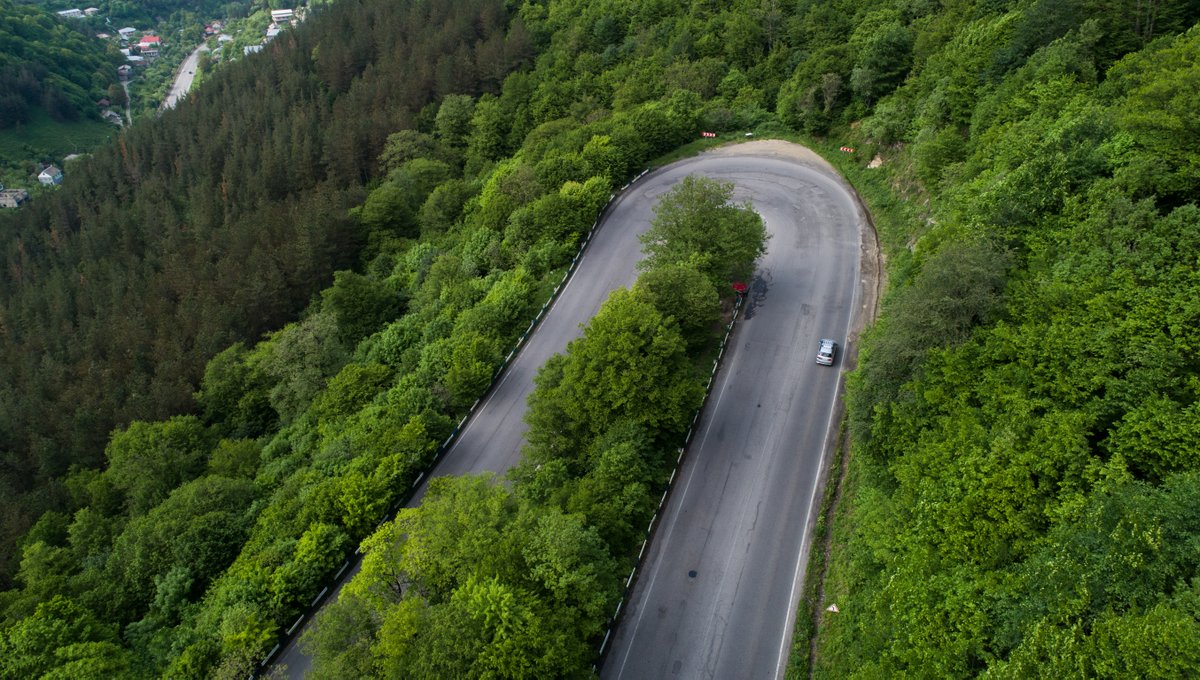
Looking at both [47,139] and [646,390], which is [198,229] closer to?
[646,390]

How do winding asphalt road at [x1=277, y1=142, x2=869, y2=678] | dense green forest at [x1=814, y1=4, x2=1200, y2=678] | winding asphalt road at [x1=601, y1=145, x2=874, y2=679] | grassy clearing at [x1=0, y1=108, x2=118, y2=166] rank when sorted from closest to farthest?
dense green forest at [x1=814, y1=4, x2=1200, y2=678], winding asphalt road at [x1=601, y1=145, x2=874, y2=679], winding asphalt road at [x1=277, y1=142, x2=869, y2=678], grassy clearing at [x1=0, y1=108, x2=118, y2=166]

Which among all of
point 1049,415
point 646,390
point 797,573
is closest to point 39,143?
point 646,390

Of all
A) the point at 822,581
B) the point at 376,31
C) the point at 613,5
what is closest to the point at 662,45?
the point at 613,5

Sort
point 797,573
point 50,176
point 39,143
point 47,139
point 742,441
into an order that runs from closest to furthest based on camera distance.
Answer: point 797,573 → point 742,441 → point 50,176 → point 39,143 → point 47,139

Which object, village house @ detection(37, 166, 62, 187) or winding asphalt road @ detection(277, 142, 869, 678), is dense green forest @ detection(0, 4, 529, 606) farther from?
village house @ detection(37, 166, 62, 187)

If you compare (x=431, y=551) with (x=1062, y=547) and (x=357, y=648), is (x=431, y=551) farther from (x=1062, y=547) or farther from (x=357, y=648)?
(x=1062, y=547)

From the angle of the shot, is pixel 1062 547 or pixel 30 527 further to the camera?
pixel 30 527

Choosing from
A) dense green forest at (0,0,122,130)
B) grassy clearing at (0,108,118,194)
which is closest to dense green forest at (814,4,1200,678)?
grassy clearing at (0,108,118,194)
